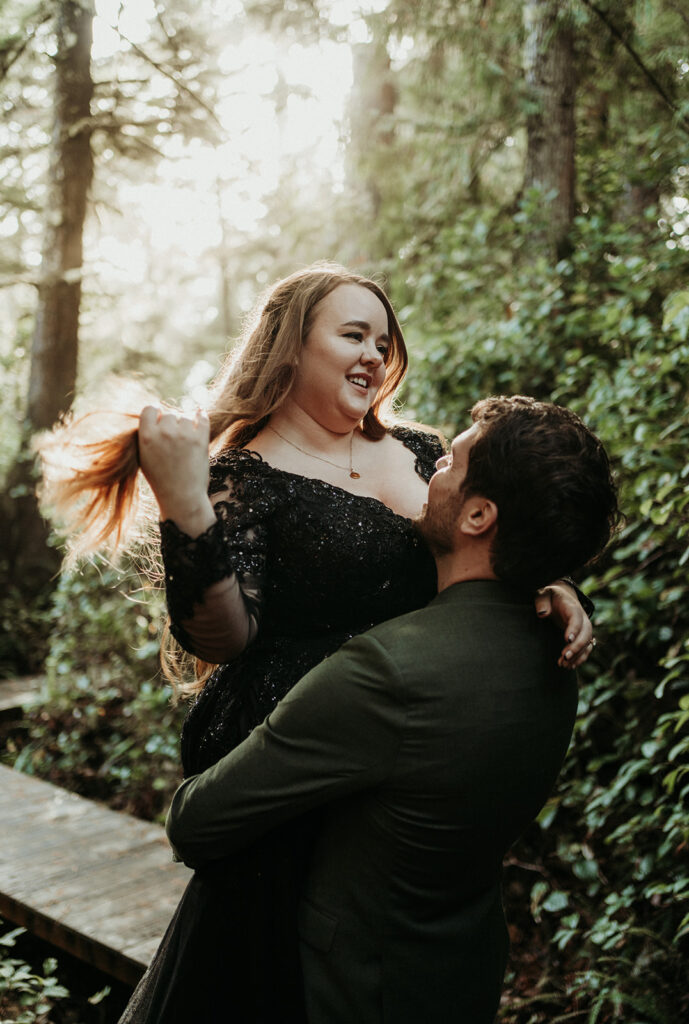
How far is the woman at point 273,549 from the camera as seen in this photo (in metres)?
1.53

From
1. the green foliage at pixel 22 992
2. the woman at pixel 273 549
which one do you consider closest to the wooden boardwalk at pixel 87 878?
the green foliage at pixel 22 992

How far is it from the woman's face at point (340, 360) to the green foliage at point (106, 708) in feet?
10.3

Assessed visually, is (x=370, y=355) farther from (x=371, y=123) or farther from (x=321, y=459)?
(x=371, y=123)

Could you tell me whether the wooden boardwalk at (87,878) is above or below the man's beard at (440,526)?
below

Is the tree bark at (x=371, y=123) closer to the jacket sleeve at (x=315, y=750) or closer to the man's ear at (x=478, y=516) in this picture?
the man's ear at (x=478, y=516)

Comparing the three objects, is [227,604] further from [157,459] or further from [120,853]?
[120,853]

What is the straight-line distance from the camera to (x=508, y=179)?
7297 millimetres

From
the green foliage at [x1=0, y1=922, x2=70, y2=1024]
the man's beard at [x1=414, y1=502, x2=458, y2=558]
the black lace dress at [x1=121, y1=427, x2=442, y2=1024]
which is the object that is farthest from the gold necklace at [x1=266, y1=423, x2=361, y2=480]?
the green foliage at [x1=0, y1=922, x2=70, y2=1024]

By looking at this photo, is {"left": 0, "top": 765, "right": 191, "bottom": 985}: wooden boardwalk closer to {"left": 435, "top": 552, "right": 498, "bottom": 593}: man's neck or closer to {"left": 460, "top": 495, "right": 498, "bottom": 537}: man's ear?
{"left": 435, "top": 552, "right": 498, "bottom": 593}: man's neck

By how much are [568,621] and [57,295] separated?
29.8ft

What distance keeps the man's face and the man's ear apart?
0.08ft

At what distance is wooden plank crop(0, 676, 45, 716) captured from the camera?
22.3ft

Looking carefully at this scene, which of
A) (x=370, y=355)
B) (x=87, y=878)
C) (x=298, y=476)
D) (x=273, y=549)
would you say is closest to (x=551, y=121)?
(x=370, y=355)

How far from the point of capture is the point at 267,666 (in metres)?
1.93
